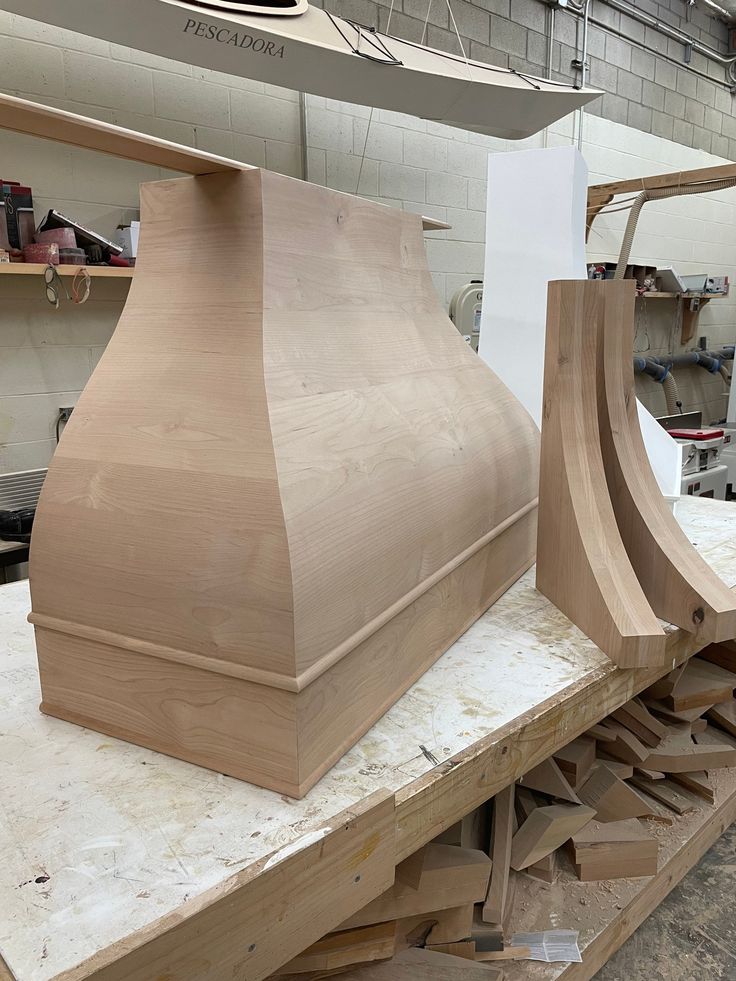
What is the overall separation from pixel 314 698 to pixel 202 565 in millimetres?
175

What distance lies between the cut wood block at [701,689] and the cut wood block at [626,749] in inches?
5.9

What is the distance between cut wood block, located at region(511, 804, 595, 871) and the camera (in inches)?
48.7

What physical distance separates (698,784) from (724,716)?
0.22 metres

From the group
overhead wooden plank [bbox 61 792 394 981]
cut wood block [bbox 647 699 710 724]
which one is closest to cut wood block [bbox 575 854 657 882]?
cut wood block [bbox 647 699 710 724]

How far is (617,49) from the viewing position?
4.70m

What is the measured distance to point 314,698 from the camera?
0.73 m

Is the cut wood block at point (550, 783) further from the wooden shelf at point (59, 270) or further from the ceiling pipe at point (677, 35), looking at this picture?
the ceiling pipe at point (677, 35)

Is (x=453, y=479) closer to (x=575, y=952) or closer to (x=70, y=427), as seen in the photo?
(x=70, y=427)

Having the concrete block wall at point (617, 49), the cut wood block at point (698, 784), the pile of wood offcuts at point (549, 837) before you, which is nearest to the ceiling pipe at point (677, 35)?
the concrete block wall at point (617, 49)

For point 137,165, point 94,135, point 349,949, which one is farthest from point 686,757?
point 137,165

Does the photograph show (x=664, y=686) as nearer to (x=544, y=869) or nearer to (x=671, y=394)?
(x=544, y=869)

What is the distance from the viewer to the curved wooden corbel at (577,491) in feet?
3.54

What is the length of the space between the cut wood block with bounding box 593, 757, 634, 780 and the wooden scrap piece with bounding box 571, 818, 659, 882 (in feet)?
0.50

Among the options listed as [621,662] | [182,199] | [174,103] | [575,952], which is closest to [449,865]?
[575,952]
